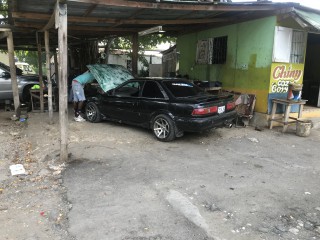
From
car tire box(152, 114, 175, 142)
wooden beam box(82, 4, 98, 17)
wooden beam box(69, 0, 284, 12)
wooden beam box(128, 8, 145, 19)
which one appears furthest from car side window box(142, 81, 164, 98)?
wooden beam box(82, 4, 98, 17)

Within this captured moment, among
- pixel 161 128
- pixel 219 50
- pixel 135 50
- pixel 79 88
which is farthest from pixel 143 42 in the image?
pixel 161 128

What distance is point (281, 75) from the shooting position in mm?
8398

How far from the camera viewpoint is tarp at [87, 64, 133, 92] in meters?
8.48

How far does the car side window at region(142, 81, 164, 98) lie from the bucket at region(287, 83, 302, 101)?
381 centimetres

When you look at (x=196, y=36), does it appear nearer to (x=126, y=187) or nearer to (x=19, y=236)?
(x=126, y=187)

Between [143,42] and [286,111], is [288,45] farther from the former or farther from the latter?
[143,42]

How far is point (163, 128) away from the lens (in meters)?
6.84

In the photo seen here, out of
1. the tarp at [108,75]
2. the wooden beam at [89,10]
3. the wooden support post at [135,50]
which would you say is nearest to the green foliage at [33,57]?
the wooden support post at [135,50]

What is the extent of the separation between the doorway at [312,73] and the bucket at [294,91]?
9.41ft

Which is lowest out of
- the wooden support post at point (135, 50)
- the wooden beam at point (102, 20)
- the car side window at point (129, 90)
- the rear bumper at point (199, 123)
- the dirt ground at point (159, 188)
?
the dirt ground at point (159, 188)

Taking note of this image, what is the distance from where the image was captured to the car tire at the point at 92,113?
8453mm

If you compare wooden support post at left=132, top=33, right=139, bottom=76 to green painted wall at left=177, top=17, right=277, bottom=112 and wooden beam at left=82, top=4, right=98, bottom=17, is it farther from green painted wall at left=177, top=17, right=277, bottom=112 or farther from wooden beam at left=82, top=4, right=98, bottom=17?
wooden beam at left=82, top=4, right=98, bottom=17

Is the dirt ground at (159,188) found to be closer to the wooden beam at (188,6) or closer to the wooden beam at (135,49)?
the wooden beam at (188,6)

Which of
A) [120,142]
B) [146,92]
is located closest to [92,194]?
[120,142]
